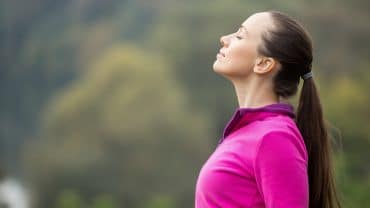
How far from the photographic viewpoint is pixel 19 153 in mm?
5609

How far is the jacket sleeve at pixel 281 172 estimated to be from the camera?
57.4 inches

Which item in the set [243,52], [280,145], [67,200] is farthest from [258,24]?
[67,200]

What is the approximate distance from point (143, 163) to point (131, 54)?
82cm

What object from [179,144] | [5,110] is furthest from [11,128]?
[179,144]

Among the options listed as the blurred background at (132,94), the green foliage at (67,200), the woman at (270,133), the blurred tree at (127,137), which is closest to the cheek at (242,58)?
the woman at (270,133)

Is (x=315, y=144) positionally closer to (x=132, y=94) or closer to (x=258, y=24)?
(x=258, y=24)

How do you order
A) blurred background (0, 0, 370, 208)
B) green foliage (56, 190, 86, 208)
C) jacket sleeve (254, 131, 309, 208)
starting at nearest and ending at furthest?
jacket sleeve (254, 131, 309, 208) → blurred background (0, 0, 370, 208) → green foliage (56, 190, 86, 208)

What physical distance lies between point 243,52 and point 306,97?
0.17 metres

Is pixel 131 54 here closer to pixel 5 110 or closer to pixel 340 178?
pixel 5 110

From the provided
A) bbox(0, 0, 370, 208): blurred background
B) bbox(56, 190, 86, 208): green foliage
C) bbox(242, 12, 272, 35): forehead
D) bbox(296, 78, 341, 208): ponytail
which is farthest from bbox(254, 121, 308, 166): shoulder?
bbox(56, 190, 86, 208): green foliage

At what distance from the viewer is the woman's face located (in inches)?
63.9

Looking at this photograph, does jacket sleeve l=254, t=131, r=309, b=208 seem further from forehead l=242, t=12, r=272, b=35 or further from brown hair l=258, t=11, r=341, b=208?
forehead l=242, t=12, r=272, b=35

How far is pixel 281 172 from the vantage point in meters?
1.46

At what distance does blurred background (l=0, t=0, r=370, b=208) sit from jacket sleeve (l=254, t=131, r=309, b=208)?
12.0 feet
